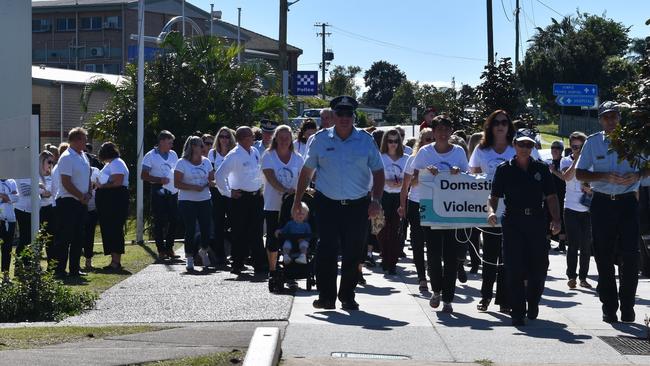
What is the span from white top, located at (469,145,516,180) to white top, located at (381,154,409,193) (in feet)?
10.2

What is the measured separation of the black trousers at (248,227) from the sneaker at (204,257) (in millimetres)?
1045

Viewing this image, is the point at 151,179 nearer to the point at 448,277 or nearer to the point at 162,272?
the point at 162,272

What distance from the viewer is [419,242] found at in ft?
42.1

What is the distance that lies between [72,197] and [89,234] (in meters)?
1.87

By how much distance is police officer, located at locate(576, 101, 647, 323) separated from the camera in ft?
33.9

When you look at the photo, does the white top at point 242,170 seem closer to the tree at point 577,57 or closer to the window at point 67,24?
the tree at point 577,57

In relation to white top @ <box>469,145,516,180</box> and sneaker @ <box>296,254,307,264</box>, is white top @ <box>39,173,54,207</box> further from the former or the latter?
white top @ <box>469,145,516,180</box>

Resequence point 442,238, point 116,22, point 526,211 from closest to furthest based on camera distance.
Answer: point 526,211 < point 442,238 < point 116,22

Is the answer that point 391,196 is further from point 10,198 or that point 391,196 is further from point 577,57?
point 577,57

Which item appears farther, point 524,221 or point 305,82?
point 305,82

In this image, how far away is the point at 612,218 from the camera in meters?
10.4

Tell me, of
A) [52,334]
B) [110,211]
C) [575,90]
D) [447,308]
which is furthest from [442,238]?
[575,90]

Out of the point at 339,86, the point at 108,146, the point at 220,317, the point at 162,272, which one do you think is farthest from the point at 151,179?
the point at 339,86

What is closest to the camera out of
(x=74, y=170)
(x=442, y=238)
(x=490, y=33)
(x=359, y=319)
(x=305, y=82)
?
(x=359, y=319)
